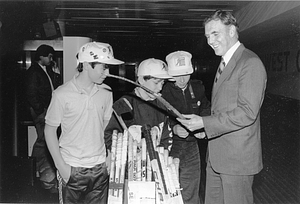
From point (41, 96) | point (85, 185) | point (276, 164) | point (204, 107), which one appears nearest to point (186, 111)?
point (204, 107)

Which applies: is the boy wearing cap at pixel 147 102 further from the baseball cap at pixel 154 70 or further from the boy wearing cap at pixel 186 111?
the boy wearing cap at pixel 186 111

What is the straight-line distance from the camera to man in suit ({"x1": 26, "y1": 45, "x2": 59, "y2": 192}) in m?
3.57

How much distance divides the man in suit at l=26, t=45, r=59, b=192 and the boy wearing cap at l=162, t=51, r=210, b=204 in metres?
1.29

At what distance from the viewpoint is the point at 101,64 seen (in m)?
2.39

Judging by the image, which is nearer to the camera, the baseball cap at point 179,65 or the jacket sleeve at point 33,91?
the baseball cap at point 179,65

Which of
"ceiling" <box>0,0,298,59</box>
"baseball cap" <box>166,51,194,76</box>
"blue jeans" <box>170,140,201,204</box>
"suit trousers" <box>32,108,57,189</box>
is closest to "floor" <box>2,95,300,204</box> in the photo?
"suit trousers" <box>32,108,57,189</box>

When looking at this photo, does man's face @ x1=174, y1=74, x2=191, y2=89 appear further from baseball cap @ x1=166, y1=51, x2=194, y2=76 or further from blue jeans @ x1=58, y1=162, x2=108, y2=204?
blue jeans @ x1=58, y1=162, x2=108, y2=204

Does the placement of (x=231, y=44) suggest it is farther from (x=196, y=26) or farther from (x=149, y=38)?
(x=149, y=38)

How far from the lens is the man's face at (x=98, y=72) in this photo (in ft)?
7.81

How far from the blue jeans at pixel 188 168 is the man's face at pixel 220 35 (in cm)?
98

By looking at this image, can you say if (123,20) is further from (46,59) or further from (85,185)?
(85,185)

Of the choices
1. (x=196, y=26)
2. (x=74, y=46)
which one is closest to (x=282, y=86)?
(x=196, y=26)

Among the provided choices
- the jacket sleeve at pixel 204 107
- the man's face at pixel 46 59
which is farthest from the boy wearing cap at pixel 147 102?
the man's face at pixel 46 59

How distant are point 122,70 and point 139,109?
102 inches
